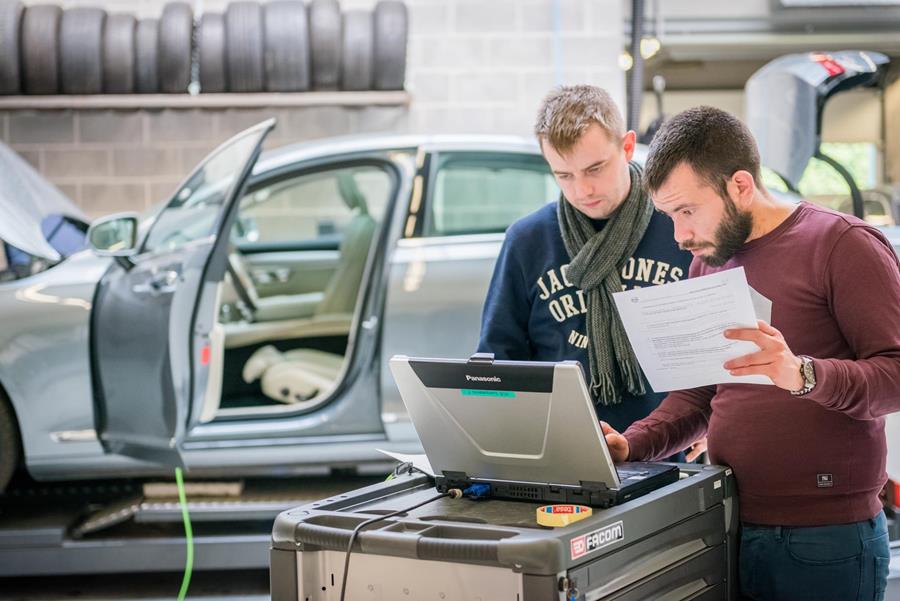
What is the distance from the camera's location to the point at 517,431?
148cm

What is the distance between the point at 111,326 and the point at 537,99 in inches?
120

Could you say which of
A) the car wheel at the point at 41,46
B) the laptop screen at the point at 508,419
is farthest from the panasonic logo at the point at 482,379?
the car wheel at the point at 41,46

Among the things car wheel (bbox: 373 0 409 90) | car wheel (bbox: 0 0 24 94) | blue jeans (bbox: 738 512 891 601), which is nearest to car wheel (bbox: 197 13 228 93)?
car wheel (bbox: 373 0 409 90)

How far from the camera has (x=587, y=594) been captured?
4.30 ft

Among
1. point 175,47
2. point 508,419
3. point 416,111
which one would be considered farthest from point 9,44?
point 508,419

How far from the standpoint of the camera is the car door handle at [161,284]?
345 cm

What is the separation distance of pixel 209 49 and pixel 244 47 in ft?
0.67

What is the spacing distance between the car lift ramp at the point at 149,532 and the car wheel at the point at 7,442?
19 cm

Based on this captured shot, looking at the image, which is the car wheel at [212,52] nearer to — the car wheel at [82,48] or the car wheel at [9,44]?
the car wheel at [82,48]

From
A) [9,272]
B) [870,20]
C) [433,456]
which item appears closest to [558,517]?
[433,456]

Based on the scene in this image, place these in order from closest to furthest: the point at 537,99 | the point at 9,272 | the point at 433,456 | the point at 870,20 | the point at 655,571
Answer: the point at 655,571
the point at 433,456
the point at 9,272
the point at 537,99
the point at 870,20

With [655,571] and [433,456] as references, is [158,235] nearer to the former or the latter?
[433,456]

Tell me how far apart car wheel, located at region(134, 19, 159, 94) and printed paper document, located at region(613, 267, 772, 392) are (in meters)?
4.50

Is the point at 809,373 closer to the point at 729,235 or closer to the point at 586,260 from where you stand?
the point at 729,235
